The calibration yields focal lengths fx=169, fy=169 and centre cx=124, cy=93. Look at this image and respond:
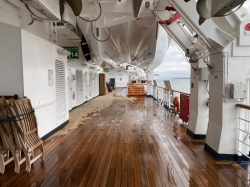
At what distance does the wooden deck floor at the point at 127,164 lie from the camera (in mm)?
1777

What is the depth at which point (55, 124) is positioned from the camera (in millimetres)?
3547

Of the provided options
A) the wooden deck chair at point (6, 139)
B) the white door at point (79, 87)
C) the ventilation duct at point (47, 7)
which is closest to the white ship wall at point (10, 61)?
the wooden deck chair at point (6, 139)

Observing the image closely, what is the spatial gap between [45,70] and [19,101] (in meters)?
1.19

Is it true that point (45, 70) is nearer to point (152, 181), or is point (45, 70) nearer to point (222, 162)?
point (152, 181)

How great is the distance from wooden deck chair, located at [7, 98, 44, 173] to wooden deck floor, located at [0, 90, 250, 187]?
0.26 m

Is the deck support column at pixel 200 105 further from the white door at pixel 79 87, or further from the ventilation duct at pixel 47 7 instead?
the white door at pixel 79 87

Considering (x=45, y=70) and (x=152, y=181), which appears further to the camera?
(x=45, y=70)

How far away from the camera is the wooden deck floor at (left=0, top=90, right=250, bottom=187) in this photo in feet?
5.83

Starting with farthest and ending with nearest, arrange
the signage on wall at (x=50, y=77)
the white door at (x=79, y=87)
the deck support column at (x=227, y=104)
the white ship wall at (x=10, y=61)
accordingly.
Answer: the white door at (x=79, y=87) < the signage on wall at (x=50, y=77) < the white ship wall at (x=10, y=61) < the deck support column at (x=227, y=104)

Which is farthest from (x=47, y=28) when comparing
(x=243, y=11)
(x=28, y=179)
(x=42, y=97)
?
(x=243, y=11)

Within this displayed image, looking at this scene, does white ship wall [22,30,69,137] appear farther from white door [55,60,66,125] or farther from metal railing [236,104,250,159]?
metal railing [236,104,250,159]

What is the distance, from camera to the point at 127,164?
2.12 m

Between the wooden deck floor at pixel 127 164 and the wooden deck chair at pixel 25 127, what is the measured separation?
0.84ft

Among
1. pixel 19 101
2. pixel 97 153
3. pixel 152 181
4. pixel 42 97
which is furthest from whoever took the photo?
pixel 42 97
